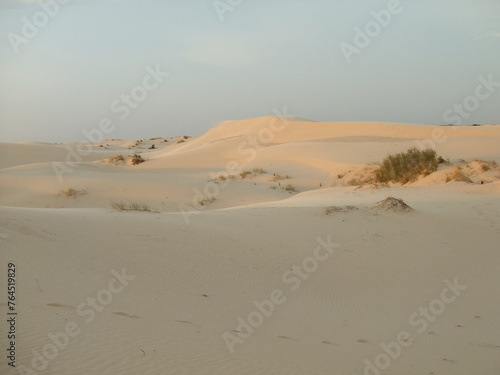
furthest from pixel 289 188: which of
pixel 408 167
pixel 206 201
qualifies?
pixel 408 167

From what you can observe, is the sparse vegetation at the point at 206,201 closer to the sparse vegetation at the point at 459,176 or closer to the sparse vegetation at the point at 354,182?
the sparse vegetation at the point at 354,182

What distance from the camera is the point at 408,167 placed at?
16.2 meters

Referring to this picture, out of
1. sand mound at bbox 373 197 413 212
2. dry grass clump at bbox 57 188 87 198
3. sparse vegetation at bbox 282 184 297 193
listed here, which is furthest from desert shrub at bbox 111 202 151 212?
sparse vegetation at bbox 282 184 297 193

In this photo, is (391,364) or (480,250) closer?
(391,364)

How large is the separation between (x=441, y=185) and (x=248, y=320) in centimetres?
1015

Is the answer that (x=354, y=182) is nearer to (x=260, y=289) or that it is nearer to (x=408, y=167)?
(x=408, y=167)

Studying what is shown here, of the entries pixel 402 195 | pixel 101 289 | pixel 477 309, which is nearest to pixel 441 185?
pixel 402 195

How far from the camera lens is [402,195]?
39.2ft

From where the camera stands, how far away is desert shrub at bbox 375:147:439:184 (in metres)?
15.8

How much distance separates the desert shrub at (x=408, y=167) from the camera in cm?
1582

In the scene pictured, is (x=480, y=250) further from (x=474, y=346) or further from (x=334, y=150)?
(x=334, y=150)

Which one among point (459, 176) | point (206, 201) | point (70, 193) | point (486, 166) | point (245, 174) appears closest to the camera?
point (459, 176)

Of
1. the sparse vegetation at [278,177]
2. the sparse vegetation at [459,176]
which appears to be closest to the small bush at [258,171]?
the sparse vegetation at [278,177]

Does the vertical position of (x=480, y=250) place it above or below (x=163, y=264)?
below
